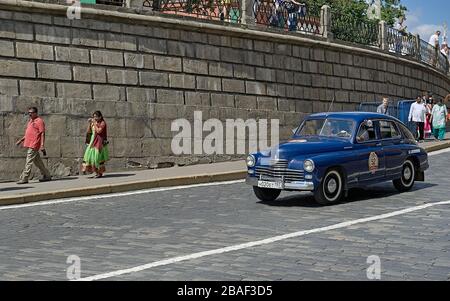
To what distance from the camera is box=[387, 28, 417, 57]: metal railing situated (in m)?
30.0

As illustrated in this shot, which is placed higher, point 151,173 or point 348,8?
point 348,8

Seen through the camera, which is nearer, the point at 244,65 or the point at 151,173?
the point at 151,173

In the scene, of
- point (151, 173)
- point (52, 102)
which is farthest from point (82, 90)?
point (151, 173)

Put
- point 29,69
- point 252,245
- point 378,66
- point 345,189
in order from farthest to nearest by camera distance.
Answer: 1. point 378,66
2. point 29,69
3. point 345,189
4. point 252,245

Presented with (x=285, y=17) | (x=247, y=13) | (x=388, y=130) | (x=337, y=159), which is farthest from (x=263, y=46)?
(x=337, y=159)

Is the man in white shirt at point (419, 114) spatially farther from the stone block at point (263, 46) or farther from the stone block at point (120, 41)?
the stone block at point (120, 41)

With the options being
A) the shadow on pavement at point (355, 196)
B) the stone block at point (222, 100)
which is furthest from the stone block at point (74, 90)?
the shadow on pavement at point (355, 196)

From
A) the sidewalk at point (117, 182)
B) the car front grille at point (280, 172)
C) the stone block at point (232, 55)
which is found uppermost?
the stone block at point (232, 55)

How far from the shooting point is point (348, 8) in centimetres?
5019

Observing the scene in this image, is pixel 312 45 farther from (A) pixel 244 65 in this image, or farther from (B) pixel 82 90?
(B) pixel 82 90

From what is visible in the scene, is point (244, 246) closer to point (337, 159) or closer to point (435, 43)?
point (337, 159)

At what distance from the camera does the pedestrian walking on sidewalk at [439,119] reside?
2533cm

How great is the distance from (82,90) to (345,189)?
780 cm
